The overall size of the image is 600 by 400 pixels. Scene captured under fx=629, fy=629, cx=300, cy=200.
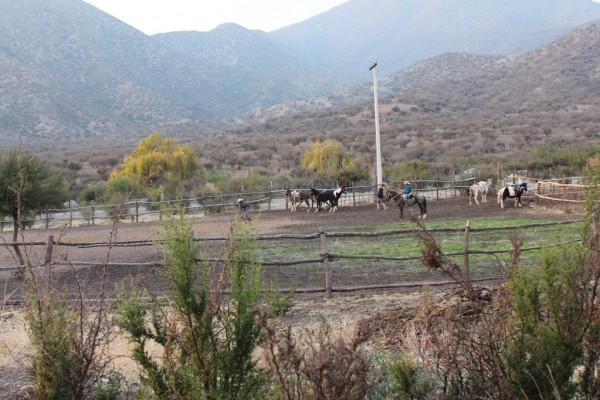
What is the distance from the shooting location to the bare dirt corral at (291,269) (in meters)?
7.51

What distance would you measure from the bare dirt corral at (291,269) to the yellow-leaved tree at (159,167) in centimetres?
947

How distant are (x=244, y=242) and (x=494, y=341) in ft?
6.38

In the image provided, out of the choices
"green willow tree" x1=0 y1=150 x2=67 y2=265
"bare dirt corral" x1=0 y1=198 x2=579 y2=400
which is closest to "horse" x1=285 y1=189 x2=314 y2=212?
"bare dirt corral" x1=0 y1=198 x2=579 y2=400

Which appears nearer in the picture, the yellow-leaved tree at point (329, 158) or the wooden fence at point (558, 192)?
the wooden fence at point (558, 192)

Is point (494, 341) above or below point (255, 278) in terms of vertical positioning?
below

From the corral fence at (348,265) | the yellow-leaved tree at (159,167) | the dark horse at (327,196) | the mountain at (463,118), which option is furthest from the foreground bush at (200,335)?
the mountain at (463,118)

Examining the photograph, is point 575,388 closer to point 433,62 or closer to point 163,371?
point 163,371

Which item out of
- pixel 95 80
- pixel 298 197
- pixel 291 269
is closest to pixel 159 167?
pixel 298 197

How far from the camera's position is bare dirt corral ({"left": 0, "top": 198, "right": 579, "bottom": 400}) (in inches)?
296

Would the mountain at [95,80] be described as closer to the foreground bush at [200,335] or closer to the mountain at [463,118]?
the mountain at [463,118]

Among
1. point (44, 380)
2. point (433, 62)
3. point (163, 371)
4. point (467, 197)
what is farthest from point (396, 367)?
point (433, 62)

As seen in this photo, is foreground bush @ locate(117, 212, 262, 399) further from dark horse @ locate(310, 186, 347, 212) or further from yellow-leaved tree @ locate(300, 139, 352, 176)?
yellow-leaved tree @ locate(300, 139, 352, 176)

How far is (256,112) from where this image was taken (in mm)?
98000

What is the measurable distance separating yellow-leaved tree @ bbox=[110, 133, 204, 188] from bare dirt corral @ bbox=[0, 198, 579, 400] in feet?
31.1
